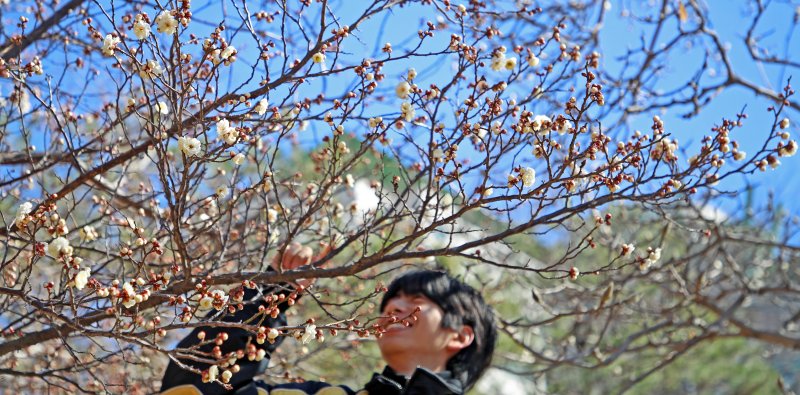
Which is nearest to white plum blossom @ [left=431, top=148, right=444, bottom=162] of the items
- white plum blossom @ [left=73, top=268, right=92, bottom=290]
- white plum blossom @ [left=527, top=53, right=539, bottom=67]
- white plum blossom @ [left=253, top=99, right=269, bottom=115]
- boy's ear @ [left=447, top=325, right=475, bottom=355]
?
white plum blossom @ [left=527, top=53, right=539, bottom=67]

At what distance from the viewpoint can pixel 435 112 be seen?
93.4 inches

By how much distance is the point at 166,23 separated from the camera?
82.4 inches

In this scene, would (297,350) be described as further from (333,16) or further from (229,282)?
(333,16)

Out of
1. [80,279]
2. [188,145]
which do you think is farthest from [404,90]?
[80,279]

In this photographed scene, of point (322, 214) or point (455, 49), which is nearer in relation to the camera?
point (455, 49)

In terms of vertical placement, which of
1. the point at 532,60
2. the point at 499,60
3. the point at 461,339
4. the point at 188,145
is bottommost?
the point at 188,145

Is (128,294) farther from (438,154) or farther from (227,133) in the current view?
(438,154)

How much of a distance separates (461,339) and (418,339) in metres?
0.22

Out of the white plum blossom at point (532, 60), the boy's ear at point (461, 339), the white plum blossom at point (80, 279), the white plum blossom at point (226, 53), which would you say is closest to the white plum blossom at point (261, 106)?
the white plum blossom at point (226, 53)

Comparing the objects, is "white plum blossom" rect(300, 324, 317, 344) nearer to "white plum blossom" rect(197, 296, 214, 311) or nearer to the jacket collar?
"white plum blossom" rect(197, 296, 214, 311)

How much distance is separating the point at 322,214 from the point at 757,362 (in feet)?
25.9

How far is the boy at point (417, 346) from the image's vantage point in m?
2.77

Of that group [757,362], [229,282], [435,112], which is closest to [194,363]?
[229,282]

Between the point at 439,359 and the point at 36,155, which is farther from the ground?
the point at 36,155
